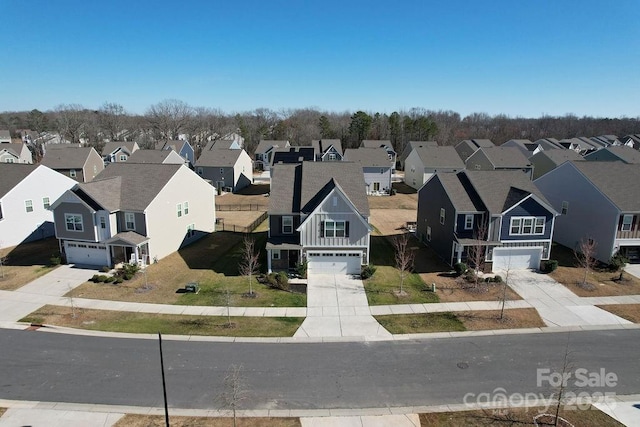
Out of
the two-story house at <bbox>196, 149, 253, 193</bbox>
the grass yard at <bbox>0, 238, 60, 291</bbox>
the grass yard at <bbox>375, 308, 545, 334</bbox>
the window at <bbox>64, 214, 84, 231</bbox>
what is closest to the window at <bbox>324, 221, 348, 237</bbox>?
the grass yard at <bbox>375, 308, 545, 334</bbox>

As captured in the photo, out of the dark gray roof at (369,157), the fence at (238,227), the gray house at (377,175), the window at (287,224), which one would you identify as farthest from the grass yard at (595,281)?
the dark gray roof at (369,157)

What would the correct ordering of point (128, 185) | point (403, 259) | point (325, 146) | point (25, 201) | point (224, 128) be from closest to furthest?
1. point (403, 259)
2. point (128, 185)
3. point (25, 201)
4. point (325, 146)
5. point (224, 128)

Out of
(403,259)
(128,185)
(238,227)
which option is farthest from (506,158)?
(128,185)

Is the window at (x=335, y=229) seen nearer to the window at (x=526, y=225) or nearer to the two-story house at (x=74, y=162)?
the window at (x=526, y=225)

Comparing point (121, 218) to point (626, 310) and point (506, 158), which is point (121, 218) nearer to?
point (626, 310)

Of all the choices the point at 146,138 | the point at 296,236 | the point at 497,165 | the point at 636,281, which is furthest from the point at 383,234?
the point at 146,138

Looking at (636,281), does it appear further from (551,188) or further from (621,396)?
(621,396)
